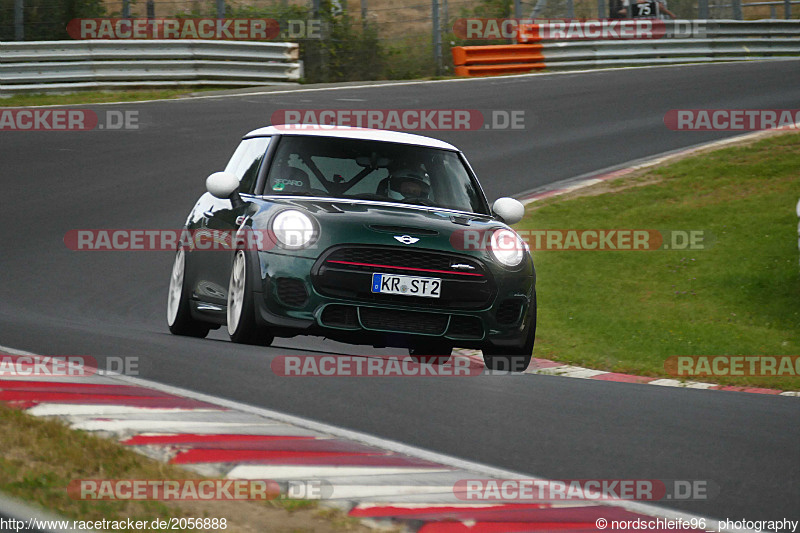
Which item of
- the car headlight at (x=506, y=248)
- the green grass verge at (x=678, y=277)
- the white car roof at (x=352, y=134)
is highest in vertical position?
the white car roof at (x=352, y=134)

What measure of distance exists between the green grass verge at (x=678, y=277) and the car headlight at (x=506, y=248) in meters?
2.75

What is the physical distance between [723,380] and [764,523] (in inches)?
209

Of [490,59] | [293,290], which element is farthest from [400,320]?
[490,59]

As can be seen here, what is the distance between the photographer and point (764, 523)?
3.98m

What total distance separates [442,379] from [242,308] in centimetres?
128

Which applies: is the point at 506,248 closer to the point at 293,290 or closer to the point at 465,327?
the point at 465,327

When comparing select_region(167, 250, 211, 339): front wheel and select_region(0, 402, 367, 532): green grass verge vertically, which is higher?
select_region(0, 402, 367, 532): green grass verge

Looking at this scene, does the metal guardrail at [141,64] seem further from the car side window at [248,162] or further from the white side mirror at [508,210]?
the white side mirror at [508,210]

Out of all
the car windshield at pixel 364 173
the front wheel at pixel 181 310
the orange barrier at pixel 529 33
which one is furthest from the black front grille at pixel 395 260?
the orange barrier at pixel 529 33

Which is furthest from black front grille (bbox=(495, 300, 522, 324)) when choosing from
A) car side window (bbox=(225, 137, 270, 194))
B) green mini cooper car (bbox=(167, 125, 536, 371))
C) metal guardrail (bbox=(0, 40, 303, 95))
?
metal guardrail (bbox=(0, 40, 303, 95))

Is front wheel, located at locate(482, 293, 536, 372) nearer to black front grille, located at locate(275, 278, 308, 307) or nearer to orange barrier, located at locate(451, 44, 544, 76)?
black front grille, located at locate(275, 278, 308, 307)

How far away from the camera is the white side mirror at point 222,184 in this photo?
7.44m

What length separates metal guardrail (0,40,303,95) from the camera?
20.3 meters

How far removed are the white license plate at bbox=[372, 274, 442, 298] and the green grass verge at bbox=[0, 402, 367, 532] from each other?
2347 mm
